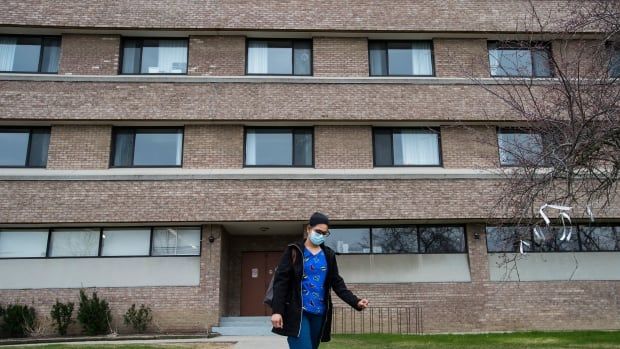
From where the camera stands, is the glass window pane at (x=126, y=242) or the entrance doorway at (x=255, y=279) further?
the entrance doorway at (x=255, y=279)

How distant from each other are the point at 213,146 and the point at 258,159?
1506 mm

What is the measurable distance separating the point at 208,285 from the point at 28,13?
35.2 ft

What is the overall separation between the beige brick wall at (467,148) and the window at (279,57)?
5203 millimetres

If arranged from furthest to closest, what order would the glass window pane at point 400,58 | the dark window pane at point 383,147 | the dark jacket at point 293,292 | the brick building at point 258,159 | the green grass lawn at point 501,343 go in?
the glass window pane at point 400,58 < the dark window pane at point 383,147 < the brick building at point 258,159 < the green grass lawn at point 501,343 < the dark jacket at point 293,292

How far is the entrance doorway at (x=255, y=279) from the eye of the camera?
1864 cm

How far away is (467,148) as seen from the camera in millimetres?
18172

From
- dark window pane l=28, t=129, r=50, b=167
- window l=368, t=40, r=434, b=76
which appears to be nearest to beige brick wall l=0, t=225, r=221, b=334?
dark window pane l=28, t=129, r=50, b=167

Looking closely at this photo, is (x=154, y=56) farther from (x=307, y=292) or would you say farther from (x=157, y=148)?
(x=307, y=292)

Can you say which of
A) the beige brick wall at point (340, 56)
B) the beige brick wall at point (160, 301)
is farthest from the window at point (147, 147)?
the beige brick wall at point (340, 56)

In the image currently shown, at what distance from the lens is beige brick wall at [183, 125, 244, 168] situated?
1758cm

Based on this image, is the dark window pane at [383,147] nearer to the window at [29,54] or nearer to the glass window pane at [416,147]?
the glass window pane at [416,147]

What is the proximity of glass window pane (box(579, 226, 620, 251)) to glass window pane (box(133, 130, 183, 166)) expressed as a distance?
13.5 metres

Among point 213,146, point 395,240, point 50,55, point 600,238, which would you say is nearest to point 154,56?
point 50,55

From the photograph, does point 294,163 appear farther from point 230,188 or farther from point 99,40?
point 99,40
